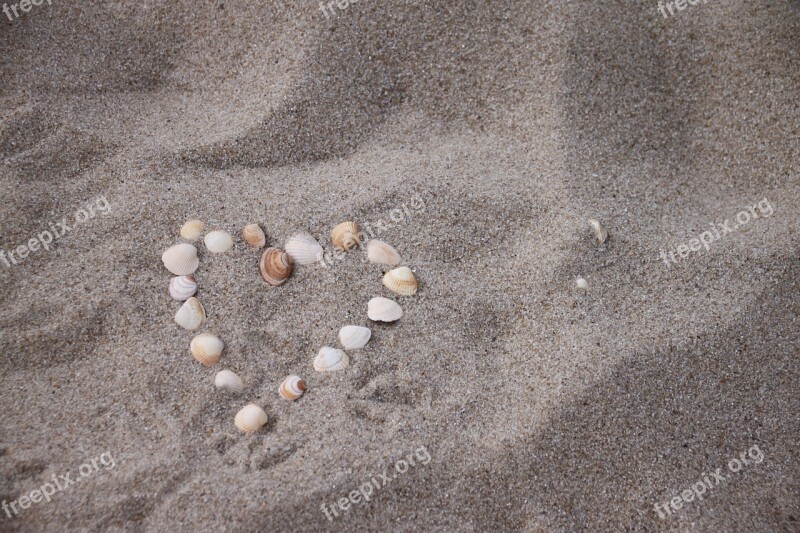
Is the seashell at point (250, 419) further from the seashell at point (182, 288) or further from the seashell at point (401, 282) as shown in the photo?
the seashell at point (401, 282)

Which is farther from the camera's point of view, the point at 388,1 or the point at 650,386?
the point at 388,1

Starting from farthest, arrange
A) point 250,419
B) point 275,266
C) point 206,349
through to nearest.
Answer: point 275,266
point 206,349
point 250,419

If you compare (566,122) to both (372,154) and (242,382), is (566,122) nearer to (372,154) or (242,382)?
(372,154)

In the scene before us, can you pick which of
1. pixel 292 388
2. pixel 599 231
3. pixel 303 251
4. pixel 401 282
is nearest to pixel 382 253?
pixel 401 282

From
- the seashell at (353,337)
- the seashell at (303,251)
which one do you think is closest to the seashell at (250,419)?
A: the seashell at (353,337)

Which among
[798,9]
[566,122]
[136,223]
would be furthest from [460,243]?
[798,9]

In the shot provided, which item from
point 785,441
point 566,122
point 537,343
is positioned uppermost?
point 566,122

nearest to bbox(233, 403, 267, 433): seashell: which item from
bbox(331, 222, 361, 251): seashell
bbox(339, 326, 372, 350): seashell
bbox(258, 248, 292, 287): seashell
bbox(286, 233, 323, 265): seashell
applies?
bbox(339, 326, 372, 350): seashell

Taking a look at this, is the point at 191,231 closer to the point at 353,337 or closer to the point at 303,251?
the point at 303,251
